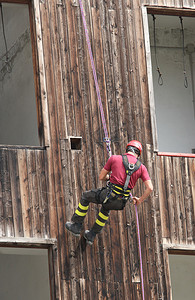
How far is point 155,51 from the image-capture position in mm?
22234

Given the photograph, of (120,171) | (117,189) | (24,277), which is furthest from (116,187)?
(24,277)

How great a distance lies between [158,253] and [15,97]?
544cm

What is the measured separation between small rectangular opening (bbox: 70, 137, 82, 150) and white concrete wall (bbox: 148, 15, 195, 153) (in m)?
3.73

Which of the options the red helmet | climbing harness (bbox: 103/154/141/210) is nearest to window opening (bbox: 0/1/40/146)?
the red helmet

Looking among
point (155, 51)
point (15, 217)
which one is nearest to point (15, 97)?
point (155, 51)

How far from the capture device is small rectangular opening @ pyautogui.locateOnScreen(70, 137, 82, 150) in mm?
18703

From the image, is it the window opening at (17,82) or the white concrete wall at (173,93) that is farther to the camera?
the white concrete wall at (173,93)

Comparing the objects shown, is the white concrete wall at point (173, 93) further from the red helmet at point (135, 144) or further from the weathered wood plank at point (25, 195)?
the weathered wood plank at point (25, 195)

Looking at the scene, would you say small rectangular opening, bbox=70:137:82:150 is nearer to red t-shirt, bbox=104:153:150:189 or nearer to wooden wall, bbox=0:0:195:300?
wooden wall, bbox=0:0:195:300

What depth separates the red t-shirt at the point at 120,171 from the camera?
57.8ft

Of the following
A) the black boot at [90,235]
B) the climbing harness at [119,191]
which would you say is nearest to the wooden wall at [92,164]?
the black boot at [90,235]

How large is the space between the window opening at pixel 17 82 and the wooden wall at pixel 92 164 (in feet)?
Result: 6.60

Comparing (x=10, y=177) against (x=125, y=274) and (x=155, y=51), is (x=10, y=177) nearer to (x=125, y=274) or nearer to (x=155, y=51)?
(x=125, y=274)

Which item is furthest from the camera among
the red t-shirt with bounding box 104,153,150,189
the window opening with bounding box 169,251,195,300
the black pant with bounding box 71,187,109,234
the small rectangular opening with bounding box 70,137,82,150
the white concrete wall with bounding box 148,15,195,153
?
the window opening with bounding box 169,251,195,300
